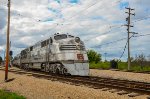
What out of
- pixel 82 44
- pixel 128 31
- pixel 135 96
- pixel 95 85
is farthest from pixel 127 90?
pixel 128 31

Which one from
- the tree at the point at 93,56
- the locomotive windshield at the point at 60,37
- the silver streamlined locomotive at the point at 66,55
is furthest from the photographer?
the tree at the point at 93,56

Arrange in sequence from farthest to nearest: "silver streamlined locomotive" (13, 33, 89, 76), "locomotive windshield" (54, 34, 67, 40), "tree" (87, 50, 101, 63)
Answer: "tree" (87, 50, 101, 63) < "locomotive windshield" (54, 34, 67, 40) < "silver streamlined locomotive" (13, 33, 89, 76)

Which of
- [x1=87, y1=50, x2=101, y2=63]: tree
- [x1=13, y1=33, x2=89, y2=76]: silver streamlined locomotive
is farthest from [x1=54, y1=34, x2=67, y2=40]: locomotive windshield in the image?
[x1=87, y1=50, x2=101, y2=63]: tree

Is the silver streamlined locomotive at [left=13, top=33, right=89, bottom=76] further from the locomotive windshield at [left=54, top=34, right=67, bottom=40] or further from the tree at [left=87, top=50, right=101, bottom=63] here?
the tree at [left=87, top=50, right=101, bottom=63]

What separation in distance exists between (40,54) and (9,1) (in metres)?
6.14

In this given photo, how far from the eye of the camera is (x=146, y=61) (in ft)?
190

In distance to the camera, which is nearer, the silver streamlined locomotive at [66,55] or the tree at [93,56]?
the silver streamlined locomotive at [66,55]

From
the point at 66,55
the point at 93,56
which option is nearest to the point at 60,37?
the point at 66,55

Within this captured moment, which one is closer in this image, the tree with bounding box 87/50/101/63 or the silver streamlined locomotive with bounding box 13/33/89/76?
the silver streamlined locomotive with bounding box 13/33/89/76

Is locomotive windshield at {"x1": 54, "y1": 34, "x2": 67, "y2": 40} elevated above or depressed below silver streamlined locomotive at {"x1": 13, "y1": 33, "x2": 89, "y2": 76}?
above

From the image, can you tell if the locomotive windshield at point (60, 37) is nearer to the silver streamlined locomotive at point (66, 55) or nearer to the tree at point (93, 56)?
the silver streamlined locomotive at point (66, 55)

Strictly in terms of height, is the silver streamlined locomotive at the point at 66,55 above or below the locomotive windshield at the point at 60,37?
below

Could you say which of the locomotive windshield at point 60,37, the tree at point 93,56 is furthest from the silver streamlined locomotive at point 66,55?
the tree at point 93,56

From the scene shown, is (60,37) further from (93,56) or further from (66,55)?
(93,56)
